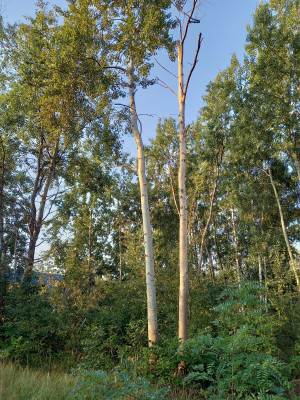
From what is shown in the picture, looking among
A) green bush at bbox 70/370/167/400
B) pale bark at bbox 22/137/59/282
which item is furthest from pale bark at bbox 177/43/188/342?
pale bark at bbox 22/137/59/282

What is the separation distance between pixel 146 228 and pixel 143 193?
1.02 meters

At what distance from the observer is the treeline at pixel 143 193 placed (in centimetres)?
519

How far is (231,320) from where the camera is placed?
363cm

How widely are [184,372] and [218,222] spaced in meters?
22.2

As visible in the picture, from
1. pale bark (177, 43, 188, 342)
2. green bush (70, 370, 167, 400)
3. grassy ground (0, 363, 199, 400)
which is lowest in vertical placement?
grassy ground (0, 363, 199, 400)

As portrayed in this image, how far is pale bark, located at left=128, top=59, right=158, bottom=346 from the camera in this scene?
6.61 m

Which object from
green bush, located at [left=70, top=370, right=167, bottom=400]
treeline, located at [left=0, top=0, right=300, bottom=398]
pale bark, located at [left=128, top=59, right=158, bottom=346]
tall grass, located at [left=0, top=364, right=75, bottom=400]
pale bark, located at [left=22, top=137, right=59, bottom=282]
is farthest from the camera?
pale bark, located at [left=22, top=137, right=59, bottom=282]

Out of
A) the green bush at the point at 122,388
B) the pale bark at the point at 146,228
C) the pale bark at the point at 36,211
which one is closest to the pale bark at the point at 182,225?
the pale bark at the point at 146,228

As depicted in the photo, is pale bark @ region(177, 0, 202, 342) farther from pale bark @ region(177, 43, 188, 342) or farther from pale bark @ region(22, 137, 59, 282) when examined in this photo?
pale bark @ region(22, 137, 59, 282)

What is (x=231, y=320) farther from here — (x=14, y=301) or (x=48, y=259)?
(x=14, y=301)

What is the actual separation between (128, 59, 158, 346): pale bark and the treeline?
0.04 m

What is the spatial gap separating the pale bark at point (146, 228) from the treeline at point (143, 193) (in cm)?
4

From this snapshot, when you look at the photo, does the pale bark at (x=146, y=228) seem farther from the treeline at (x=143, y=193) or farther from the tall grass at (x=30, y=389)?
the tall grass at (x=30, y=389)

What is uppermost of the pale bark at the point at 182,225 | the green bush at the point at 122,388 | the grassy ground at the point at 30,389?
the pale bark at the point at 182,225
